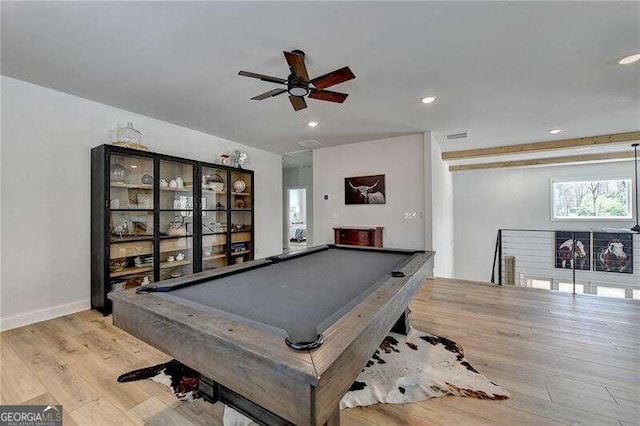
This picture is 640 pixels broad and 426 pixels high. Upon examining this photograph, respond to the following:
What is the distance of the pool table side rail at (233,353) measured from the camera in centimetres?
75

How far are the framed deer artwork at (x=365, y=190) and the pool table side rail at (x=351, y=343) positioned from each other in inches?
134

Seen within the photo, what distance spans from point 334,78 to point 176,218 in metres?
3.07

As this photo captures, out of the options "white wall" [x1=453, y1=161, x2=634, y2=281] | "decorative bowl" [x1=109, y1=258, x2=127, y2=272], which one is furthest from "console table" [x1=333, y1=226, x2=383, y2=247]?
"white wall" [x1=453, y1=161, x2=634, y2=281]

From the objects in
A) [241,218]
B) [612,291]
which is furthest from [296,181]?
[612,291]

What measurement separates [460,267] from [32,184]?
9.17 meters

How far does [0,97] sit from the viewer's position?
2.53 metres

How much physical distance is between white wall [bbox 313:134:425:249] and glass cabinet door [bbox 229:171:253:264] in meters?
1.34

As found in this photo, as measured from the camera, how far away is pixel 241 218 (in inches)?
197

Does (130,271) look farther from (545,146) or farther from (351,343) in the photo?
(545,146)

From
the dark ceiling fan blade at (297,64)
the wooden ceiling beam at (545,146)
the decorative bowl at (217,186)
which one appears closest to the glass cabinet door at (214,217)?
the decorative bowl at (217,186)

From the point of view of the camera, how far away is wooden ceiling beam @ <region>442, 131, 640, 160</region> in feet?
14.5

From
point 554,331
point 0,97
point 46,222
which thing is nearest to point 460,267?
point 554,331

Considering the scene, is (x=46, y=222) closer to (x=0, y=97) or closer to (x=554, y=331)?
(x=0, y=97)

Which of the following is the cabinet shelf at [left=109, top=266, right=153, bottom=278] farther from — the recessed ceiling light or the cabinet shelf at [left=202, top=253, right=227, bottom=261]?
the recessed ceiling light
